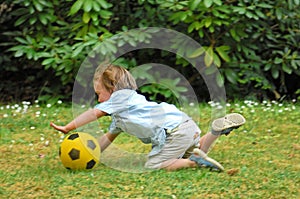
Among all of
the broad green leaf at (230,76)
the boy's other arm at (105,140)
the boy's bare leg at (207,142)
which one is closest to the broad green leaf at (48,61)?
the broad green leaf at (230,76)

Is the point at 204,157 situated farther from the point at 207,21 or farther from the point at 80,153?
the point at 207,21

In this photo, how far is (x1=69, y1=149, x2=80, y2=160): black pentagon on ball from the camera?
4.91 metres

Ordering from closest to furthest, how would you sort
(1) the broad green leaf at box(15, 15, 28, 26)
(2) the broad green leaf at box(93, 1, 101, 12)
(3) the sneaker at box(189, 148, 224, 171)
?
(3) the sneaker at box(189, 148, 224, 171) → (2) the broad green leaf at box(93, 1, 101, 12) → (1) the broad green leaf at box(15, 15, 28, 26)

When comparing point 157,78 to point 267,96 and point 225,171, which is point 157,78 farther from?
point 225,171

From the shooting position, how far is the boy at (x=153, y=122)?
4922 mm

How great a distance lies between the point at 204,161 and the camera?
16.0 ft

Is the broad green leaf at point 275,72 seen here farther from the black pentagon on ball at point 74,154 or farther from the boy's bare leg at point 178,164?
the black pentagon on ball at point 74,154

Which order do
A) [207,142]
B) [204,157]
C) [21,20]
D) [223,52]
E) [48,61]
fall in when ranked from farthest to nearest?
[21,20] → [223,52] → [48,61] → [207,142] → [204,157]

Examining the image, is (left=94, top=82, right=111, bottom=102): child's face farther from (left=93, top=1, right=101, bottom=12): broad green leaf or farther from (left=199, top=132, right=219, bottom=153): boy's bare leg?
(left=93, top=1, right=101, bottom=12): broad green leaf

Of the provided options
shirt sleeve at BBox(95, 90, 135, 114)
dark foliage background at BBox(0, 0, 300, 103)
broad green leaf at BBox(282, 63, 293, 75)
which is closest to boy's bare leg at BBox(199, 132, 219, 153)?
shirt sleeve at BBox(95, 90, 135, 114)

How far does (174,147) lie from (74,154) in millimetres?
729

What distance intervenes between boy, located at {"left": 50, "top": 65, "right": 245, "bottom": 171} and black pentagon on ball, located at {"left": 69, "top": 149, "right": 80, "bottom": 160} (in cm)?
20

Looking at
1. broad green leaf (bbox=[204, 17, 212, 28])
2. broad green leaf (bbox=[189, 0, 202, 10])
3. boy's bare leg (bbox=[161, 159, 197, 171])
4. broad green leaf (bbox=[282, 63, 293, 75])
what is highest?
broad green leaf (bbox=[189, 0, 202, 10])

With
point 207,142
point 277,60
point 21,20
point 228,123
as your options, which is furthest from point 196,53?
point 228,123
